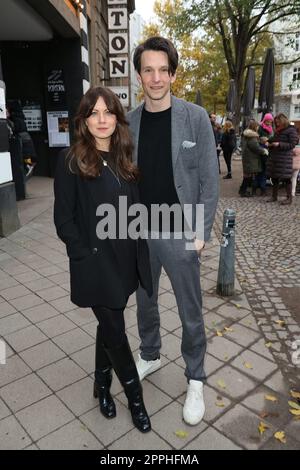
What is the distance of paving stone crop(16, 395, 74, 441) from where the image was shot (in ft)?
7.63

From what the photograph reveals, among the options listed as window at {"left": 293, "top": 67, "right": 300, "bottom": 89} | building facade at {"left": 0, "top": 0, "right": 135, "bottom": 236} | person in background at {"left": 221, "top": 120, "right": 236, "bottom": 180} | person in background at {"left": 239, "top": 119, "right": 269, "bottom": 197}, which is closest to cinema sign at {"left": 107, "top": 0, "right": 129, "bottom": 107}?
building facade at {"left": 0, "top": 0, "right": 135, "bottom": 236}

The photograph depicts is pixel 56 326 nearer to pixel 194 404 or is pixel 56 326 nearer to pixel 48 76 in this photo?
pixel 194 404

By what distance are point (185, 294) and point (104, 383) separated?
2.49 feet

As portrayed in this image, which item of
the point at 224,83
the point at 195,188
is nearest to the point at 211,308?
the point at 195,188

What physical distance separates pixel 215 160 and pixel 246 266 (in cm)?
312

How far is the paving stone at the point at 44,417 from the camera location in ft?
7.63

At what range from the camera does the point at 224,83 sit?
110 ft

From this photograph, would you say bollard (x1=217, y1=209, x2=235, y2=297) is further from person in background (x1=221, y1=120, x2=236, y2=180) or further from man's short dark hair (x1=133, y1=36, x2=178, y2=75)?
person in background (x1=221, y1=120, x2=236, y2=180)

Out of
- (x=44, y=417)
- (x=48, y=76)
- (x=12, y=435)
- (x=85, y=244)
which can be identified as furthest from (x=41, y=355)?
(x=48, y=76)

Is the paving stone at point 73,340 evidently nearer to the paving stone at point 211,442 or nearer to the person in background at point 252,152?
the paving stone at point 211,442

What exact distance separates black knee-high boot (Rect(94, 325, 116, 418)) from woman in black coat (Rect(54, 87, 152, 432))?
0.17m

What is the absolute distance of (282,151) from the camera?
332 inches

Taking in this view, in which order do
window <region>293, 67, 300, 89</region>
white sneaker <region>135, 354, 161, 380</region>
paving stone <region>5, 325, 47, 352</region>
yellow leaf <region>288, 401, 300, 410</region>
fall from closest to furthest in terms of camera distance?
yellow leaf <region>288, 401, 300, 410</region>, white sneaker <region>135, 354, 161, 380</region>, paving stone <region>5, 325, 47, 352</region>, window <region>293, 67, 300, 89</region>

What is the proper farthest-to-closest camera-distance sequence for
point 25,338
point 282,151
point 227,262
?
point 282,151 → point 227,262 → point 25,338
